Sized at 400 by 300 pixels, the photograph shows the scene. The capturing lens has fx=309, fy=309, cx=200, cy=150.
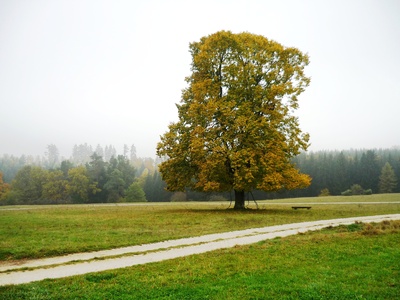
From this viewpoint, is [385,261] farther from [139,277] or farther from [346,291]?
[139,277]

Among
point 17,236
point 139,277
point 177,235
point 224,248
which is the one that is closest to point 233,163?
point 177,235

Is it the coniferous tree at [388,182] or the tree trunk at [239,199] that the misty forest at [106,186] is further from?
the tree trunk at [239,199]

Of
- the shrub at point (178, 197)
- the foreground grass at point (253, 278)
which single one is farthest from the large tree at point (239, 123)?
the shrub at point (178, 197)

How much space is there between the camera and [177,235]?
51.6ft

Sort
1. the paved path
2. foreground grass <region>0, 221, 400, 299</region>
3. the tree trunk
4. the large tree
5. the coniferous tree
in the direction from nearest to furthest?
1. foreground grass <region>0, 221, 400, 299</region>
2. the paved path
3. the large tree
4. the tree trunk
5. the coniferous tree

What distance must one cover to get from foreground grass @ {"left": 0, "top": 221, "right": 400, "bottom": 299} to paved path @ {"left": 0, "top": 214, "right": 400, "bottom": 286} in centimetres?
87

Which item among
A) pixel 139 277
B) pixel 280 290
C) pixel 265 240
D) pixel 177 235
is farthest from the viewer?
pixel 177 235

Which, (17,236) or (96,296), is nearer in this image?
(96,296)

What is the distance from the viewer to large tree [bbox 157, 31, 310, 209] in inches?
1032

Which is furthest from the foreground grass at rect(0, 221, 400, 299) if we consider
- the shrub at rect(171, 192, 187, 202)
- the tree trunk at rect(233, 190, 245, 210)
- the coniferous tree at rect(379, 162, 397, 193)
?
the coniferous tree at rect(379, 162, 397, 193)

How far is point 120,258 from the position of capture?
11.3 m

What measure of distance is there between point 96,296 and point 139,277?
59.8 inches

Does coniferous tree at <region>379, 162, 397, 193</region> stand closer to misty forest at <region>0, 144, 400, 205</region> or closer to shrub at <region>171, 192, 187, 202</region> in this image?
misty forest at <region>0, 144, 400, 205</region>

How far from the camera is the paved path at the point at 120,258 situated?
9562 mm
